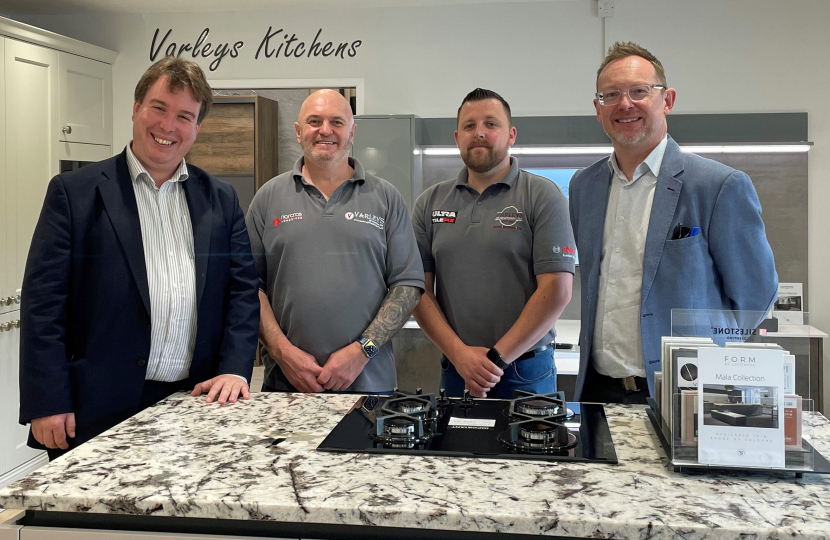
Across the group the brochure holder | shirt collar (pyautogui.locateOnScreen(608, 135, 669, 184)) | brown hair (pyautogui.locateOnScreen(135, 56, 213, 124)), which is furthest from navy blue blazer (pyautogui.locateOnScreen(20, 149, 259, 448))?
shirt collar (pyautogui.locateOnScreen(608, 135, 669, 184))

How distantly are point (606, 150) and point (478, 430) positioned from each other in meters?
3.47

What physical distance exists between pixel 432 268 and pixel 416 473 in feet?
4.66

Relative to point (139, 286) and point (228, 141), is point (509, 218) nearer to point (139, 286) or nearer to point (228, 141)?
point (139, 286)

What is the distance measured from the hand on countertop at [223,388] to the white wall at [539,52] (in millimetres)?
3215

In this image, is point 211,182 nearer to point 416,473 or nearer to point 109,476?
point 109,476

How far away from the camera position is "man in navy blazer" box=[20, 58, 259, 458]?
5.56 ft

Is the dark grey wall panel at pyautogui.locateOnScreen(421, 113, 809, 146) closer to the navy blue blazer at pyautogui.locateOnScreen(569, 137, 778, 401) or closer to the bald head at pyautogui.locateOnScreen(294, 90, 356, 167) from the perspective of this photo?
the bald head at pyautogui.locateOnScreen(294, 90, 356, 167)

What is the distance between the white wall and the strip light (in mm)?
195

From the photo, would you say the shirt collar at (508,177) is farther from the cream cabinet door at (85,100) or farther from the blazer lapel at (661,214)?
the cream cabinet door at (85,100)

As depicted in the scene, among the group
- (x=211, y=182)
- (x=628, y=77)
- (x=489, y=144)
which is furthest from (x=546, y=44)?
(x=211, y=182)

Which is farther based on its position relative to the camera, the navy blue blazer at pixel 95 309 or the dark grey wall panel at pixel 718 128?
the dark grey wall panel at pixel 718 128

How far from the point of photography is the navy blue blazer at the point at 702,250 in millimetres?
1861

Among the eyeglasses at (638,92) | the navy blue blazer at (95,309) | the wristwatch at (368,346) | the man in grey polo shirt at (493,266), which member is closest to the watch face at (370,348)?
the wristwatch at (368,346)

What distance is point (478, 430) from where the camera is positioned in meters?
1.44
